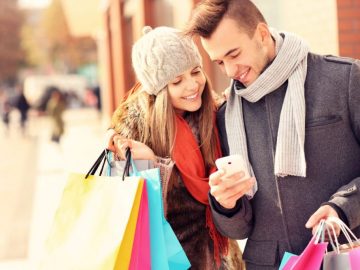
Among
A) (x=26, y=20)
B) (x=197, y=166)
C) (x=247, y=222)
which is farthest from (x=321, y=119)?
(x=26, y=20)

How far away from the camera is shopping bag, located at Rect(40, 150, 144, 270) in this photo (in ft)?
7.94

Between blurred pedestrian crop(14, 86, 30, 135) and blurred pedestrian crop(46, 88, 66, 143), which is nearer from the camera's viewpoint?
blurred pedestrian crop(46, 88, 66, 143)

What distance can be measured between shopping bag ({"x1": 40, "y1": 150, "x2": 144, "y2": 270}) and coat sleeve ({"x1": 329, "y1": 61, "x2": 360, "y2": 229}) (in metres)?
0.73

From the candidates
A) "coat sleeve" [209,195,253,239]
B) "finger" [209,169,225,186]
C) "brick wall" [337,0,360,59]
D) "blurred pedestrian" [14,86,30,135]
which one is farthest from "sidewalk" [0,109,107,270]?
"brick wall" [337,0,360,59]

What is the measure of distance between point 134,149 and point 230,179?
0.64m

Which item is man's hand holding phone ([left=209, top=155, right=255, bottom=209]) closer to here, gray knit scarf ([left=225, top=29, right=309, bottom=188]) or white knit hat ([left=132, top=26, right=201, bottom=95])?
gray knit scarf ([left=225, top=29, right=309, bottom=188])

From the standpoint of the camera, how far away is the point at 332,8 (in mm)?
4656

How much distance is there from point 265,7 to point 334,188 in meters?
3.42

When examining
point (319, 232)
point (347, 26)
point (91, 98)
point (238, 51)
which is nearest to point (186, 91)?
point (238, 51)

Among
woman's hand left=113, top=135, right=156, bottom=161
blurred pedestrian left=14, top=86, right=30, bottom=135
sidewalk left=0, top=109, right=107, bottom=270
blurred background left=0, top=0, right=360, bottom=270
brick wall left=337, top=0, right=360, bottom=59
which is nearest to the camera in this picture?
woman's hand left=113, top=135, right=156, bottom=161

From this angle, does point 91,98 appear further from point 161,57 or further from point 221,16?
point 221,16

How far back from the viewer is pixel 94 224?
252cm

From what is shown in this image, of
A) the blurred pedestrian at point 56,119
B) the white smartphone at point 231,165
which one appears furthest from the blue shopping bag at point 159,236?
the blurred pedestrian at point 56,119

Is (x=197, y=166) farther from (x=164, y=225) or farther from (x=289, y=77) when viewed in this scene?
(x=289, y=77)
